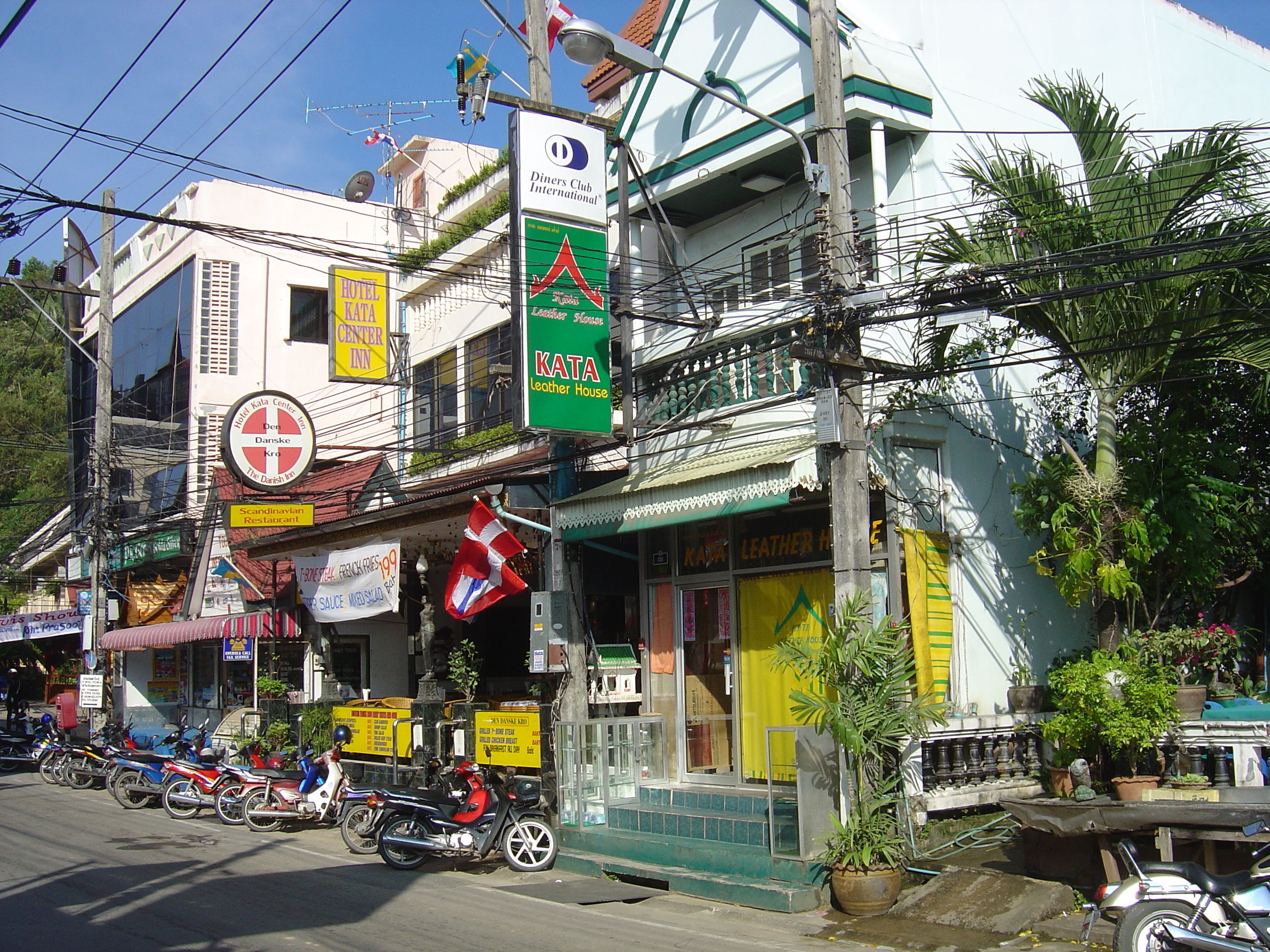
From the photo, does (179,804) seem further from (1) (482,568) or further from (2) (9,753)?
(2) (9,753)

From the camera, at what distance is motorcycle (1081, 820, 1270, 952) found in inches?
252

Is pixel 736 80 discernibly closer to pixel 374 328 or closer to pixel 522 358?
pixel 522 358

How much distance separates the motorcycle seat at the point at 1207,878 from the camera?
6.50 m

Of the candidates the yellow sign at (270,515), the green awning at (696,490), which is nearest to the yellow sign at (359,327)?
the yellow sign at (270,515)

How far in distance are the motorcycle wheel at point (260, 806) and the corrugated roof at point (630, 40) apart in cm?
1360

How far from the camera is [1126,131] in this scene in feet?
34.2

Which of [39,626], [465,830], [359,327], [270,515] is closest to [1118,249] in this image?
A: [465,830]

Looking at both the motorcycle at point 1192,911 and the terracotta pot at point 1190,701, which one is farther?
the terracotta pot at point 1190,701

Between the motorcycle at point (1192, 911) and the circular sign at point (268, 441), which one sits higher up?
the circular sign at point (268, 441)

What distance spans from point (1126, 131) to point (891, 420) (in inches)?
142

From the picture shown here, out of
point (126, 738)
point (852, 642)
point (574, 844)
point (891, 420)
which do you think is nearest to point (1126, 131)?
point (891, 420)

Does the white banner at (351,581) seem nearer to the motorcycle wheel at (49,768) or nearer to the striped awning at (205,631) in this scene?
the striped awning at (205,631)

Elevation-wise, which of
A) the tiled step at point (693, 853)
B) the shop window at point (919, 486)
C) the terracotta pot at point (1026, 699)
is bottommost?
the tiled step at point (693, 853)

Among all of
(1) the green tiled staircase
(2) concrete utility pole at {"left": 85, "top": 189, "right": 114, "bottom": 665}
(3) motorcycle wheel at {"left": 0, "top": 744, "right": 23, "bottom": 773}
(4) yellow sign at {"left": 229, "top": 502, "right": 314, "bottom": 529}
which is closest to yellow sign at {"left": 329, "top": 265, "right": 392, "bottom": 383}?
(4) yellow sign at {"left": 229, "top": 502, "right": 314, "bottom": 529}
